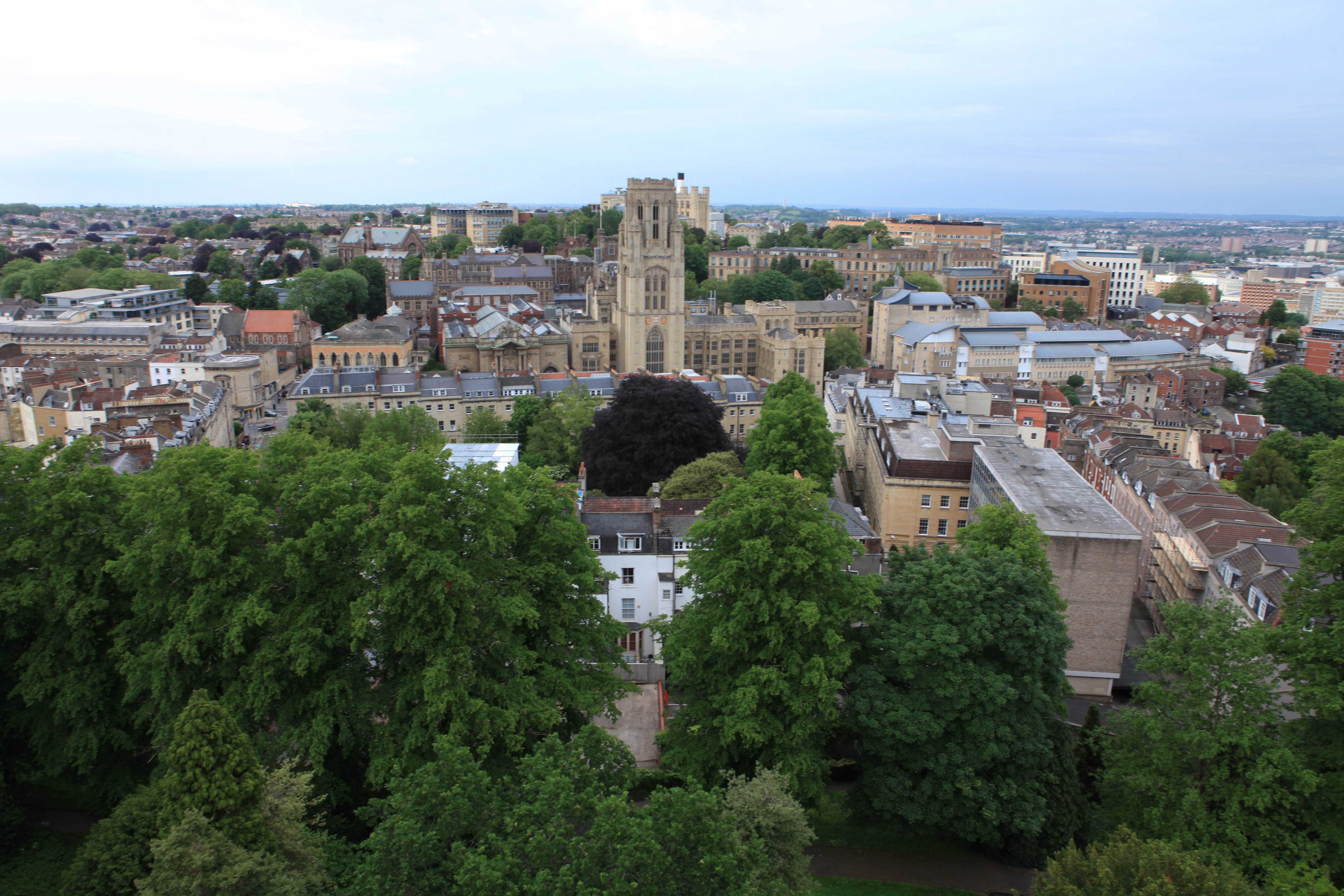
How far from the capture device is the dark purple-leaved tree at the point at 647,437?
44625 mm

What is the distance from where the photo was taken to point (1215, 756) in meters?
18.2

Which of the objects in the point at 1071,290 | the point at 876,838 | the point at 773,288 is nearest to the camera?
the point at 876,838

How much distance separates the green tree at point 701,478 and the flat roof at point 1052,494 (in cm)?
1124

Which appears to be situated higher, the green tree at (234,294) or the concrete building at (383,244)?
the concrete building at (383,244)

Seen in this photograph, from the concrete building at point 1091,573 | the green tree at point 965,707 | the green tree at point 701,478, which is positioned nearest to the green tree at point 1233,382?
the concrete building at point 1091,573

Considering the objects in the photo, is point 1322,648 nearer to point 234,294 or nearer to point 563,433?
point 563,433

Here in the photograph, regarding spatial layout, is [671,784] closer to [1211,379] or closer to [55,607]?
[55,607]

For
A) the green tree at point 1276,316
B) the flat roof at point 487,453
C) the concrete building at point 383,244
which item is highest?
the concrete building at point 383,244

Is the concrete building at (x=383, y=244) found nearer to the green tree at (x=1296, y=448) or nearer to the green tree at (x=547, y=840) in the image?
the green tree at (x=1296, y=448)

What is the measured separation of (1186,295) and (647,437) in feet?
458

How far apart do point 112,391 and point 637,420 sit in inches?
1364

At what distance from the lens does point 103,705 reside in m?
20.0

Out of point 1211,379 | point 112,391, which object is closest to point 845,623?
point 112,391

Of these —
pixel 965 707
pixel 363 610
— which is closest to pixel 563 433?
pixel 363 610
